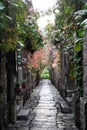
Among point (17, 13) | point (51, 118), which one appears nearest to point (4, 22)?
point (17, 13)

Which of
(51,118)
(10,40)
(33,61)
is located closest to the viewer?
(10,40)

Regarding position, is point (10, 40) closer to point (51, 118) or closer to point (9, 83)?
point (9, 83)

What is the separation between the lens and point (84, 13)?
419 cm

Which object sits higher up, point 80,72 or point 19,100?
point 80,72

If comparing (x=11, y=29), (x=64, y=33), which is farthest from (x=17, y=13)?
(x=64, y=33)

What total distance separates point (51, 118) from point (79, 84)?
2327mm

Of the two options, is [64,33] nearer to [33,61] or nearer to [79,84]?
[79,84]

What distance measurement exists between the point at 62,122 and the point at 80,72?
2066 mm

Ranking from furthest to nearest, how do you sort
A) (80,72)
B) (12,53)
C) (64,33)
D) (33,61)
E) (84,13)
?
(33,61) < (64,33) < (12,53) < (80,72) < (84,13)

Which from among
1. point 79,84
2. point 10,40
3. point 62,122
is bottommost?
point 62,122

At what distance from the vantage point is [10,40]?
5.27m

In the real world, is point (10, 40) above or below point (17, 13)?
below

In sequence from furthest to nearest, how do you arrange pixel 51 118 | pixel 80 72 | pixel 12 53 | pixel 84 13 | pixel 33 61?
pixel 33 61 → pixel 51 118 → pixel 12 53 → pixel 80 72 → pixel 84 13

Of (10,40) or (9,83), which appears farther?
(9,83)
